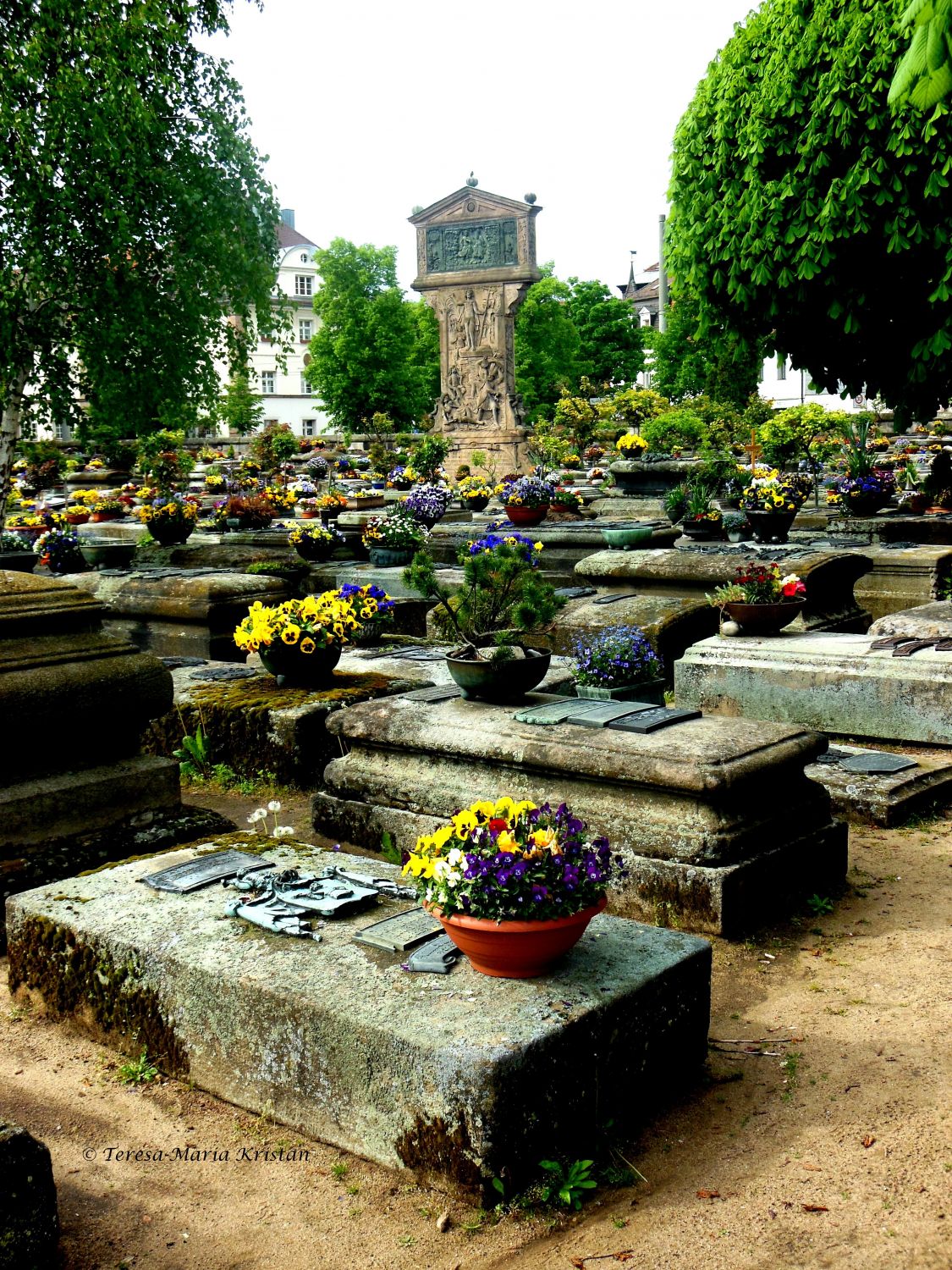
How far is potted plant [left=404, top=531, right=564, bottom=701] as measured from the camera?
6.43 metres

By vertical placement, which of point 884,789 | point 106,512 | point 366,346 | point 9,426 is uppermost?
point 366,346

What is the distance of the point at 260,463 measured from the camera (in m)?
32.8

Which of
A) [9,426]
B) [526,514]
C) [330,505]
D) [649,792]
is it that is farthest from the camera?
[9,426]

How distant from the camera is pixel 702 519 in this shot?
520 inches

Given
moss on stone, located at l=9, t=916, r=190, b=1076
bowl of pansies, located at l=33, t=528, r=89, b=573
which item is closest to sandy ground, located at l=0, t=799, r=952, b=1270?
moss on stone, located at l=9, t=916, r=190, b=1076

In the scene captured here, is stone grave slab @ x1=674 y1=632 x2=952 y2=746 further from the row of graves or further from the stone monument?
the stone monument

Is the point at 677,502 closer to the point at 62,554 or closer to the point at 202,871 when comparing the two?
the point at 62,554

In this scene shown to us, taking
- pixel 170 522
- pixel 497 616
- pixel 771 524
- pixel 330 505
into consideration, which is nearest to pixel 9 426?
pixel 170 522

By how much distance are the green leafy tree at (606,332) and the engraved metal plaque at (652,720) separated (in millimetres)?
53971

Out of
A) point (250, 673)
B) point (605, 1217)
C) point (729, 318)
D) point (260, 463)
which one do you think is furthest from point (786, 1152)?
point (260, 463)

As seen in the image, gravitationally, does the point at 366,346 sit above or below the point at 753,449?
above

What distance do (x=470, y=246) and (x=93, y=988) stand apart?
94.2 ft

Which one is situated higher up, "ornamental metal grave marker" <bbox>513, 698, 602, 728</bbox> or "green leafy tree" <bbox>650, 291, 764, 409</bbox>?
"green leafy tree" <bbox>650, 291, 764, 409</bbox>

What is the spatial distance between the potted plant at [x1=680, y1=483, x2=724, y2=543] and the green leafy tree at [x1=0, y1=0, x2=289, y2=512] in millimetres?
9065
